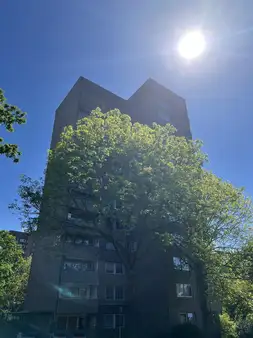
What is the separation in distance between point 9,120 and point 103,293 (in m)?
22.4

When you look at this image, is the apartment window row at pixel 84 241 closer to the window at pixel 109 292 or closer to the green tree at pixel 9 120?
the window at pixel 109 292

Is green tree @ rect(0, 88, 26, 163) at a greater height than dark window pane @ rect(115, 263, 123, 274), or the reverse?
green tree @ rect(0, 88, 26, 163)

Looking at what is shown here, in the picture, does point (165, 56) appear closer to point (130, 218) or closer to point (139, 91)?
point (130, 218)

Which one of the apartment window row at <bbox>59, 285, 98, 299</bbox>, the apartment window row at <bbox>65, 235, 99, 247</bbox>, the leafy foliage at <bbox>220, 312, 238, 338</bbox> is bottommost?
the leafy foliage at <bbox>220, 312, 238, 338</bbox>

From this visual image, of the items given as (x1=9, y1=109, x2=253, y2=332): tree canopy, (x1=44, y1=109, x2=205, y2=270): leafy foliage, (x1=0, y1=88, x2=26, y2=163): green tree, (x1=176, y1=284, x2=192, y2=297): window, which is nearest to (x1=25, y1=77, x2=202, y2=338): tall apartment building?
(x1=176, y1=284, x2=192, y2=297): window

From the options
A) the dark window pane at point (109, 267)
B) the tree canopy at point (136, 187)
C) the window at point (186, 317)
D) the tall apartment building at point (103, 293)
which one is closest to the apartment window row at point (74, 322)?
the tall apartment building at point (103, 293)

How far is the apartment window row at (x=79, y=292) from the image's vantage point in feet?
82.3

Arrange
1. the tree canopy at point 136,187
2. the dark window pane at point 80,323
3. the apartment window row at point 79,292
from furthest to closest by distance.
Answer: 1. the dark window pane at point 80,323
2. the apartment window row at point 79,292
3. the tree canopy at point 136,187

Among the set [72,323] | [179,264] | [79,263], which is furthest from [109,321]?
[179,264]

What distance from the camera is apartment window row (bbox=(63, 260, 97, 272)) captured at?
26405 millimetres

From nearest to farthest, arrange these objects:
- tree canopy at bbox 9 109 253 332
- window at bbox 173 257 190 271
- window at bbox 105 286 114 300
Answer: tree canopy at bbox 9 109 253 332
window at bbox 173 257 190 271
window at bbox 105 286 114 300

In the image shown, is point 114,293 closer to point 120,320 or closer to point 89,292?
point 120,320

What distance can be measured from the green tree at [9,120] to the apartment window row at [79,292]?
1763cm

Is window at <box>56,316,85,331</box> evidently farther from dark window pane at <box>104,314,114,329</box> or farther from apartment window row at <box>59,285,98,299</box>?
dark window pane at <box>104,314,114,329</box>
